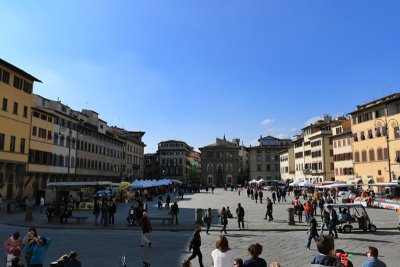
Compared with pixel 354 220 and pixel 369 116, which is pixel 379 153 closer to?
pixel 369 116

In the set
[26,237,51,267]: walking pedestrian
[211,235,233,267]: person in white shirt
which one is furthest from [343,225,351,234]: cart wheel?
[26,237,51,267]: walking pedestrian

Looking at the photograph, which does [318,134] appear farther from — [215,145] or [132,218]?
[132,218]

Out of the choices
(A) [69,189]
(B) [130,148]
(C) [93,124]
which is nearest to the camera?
(A) [69,189]

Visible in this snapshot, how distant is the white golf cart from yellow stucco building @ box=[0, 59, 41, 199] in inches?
1305

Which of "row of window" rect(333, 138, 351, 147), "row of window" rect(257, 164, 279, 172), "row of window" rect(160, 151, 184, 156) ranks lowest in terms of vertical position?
"row of window" rect(257, 164, 279, 172)

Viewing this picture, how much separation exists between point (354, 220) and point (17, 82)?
3697 centimetres

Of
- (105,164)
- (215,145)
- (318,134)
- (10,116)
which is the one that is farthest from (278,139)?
(10,116)

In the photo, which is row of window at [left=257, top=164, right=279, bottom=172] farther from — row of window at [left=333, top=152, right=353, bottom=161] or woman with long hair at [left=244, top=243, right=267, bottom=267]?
woman with long hair at [left=244, top=243, right=267, bottom=267]

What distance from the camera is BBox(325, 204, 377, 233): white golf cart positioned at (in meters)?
20.0

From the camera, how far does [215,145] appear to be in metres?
120

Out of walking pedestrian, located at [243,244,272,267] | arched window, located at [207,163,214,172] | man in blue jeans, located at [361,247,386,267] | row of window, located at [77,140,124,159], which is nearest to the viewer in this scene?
walking pedestrian, located at [243,244,272,267]

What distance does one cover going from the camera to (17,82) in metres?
41.3

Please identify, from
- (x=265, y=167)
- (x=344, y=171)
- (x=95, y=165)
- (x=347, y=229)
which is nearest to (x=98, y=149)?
(x=95, y=165)

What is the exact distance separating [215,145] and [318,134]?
48.9 metres
